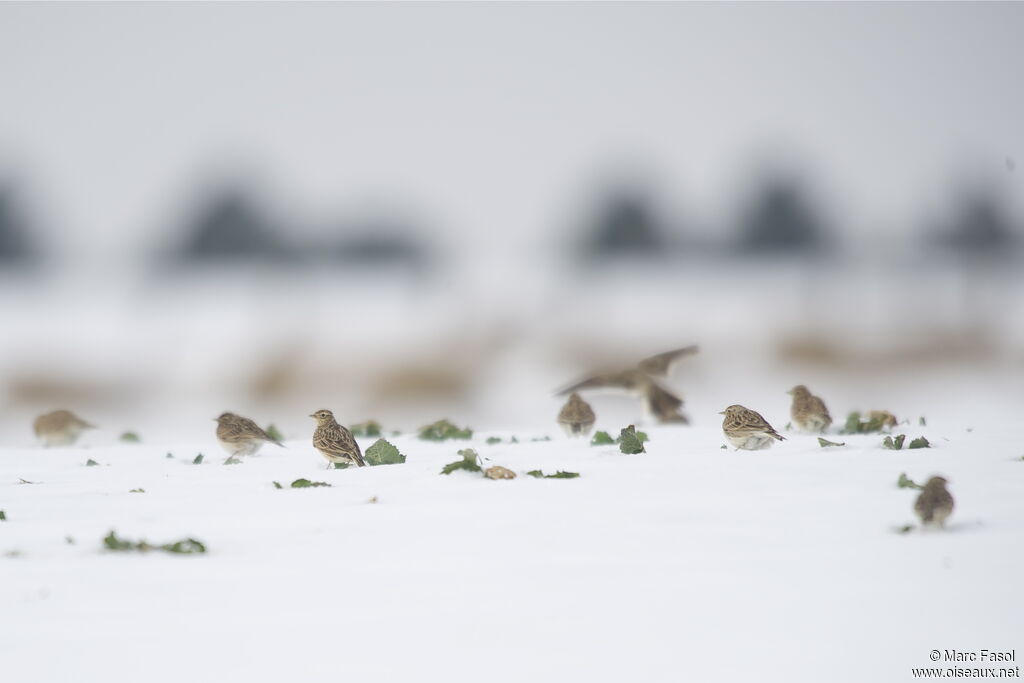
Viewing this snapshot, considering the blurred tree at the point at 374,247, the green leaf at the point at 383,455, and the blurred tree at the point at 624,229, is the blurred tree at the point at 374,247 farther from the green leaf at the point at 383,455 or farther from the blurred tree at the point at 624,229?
the green leaf at the point at 383,455

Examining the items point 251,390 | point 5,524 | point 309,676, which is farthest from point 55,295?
point 309,676

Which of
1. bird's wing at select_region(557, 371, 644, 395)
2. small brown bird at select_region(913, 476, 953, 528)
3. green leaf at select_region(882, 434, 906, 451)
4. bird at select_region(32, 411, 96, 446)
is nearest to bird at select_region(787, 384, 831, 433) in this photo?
green leaf at select_region(882, 434, 906, 451)

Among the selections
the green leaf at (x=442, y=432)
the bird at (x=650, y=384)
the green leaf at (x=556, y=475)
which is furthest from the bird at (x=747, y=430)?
the bird at (x=650, y=384)

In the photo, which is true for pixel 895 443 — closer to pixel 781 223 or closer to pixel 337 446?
pixel 337 446

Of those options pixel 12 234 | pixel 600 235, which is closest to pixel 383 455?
pixel 600 235

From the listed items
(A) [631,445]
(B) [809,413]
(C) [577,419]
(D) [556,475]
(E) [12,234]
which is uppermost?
(E) [12,234]

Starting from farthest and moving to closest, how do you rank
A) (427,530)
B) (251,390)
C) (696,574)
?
(251,390) → (427,530) → (696,574)

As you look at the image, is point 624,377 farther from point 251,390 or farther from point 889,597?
point 251,390
